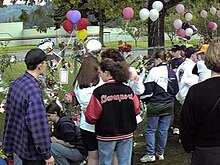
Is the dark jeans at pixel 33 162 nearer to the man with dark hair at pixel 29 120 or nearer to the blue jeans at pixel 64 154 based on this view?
the man with dark hair at pixel 29 120

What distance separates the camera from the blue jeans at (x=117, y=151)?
4520mm

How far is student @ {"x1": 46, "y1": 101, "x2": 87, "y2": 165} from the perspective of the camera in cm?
502

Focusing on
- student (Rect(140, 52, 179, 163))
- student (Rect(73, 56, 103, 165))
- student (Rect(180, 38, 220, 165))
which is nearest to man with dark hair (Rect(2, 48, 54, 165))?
student (Rect(73, 56, 103, 165))

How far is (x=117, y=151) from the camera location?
15.2ft

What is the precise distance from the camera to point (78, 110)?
5.93m

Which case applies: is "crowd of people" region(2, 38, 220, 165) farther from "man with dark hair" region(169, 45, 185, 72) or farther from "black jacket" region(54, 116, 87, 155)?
"man with dark hair" region(169, 45, 185, 72)

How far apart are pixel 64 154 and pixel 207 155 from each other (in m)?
2.27

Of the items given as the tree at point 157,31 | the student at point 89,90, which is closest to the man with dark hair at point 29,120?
the student at point 89,90

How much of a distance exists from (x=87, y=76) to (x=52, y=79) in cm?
170

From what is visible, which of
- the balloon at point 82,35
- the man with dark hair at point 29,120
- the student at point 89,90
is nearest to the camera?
the man with dark hair at point 29,120

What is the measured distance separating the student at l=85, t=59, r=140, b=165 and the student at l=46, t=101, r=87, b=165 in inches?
22.3

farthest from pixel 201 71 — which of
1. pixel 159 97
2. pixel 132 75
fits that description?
pixel 132 75

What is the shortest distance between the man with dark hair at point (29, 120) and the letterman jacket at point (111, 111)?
2.62ft

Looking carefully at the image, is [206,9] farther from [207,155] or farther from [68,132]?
[207,155]
